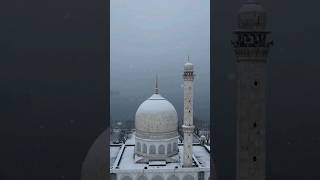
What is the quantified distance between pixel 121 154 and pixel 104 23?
434 inches

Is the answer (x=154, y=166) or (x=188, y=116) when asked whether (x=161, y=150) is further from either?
(x=188, y=116)

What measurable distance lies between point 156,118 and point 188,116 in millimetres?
1738

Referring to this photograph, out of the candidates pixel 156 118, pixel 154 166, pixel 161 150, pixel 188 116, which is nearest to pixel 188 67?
pixel 188 116

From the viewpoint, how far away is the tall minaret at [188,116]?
14981 millimetres

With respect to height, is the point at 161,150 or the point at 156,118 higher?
the point at 156,118

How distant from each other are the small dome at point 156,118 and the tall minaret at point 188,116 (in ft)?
4.55

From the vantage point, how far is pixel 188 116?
50.0 feet

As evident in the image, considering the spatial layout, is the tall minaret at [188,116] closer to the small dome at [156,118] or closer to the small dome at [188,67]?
the small dome at [188,67]

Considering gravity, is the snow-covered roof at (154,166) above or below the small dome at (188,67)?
below
